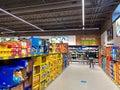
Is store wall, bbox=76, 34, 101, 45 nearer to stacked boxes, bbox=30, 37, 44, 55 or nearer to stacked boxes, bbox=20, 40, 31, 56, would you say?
stacked boxes, bbox=30, 37, 44, 55

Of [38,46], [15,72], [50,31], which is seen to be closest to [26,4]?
[38,46]

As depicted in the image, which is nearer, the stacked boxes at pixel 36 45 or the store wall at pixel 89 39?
the stacked boxes at pixel 36 45

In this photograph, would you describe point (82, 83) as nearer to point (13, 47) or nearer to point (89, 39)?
point (13, 47)

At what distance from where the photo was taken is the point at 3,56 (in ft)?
8.50

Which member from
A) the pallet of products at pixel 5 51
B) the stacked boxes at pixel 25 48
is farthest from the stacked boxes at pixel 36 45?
the pallet of products at pixel 5 51

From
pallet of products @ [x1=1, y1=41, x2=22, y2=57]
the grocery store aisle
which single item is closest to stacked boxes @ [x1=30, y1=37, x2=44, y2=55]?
pallet of products @ [x1=1, y1=41, x2=22, y2=57]

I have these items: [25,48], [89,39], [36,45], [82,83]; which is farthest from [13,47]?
[89,39]

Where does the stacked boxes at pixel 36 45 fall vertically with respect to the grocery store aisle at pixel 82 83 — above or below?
above

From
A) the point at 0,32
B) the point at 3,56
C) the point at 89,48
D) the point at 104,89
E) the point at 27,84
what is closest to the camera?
the point at 3,56

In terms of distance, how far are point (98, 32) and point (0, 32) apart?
11.6m

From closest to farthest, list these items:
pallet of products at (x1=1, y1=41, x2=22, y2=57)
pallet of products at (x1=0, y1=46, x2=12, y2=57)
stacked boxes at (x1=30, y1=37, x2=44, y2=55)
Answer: pallet of products at (x1=0, y1=46, x2=12, y2=57) < pallet of products at (x1=1, y1=41, x2=22, y2=57) < stacked boxes at (x1=30, y1=37, x2=44, y2=55)

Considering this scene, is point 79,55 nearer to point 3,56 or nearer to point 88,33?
point 88,33

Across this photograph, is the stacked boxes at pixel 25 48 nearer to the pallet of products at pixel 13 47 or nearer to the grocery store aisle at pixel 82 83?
the pallet of products at pixel 13 47

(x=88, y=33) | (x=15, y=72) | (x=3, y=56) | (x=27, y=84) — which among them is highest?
(x=88, y=33)
